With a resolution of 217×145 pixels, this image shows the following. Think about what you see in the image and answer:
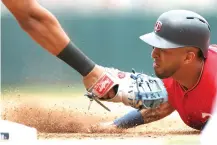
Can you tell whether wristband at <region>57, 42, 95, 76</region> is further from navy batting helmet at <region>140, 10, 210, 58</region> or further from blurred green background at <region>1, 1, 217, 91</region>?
blurred green background at <region>1, 1, 217, 91</region>

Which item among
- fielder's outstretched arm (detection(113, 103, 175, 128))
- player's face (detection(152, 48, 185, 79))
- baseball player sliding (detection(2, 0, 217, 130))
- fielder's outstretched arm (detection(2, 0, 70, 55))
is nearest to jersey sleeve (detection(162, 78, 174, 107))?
baseball player sliding (detection(2, 0, 217, 130))

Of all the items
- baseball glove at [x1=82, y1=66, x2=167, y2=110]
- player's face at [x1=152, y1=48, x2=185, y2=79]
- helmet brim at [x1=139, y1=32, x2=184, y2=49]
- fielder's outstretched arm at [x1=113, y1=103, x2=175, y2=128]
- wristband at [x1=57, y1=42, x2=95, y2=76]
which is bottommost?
fielder's outstretched arm at [x1=113, y1=103, x2=175, y2=128]

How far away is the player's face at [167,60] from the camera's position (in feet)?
8.91

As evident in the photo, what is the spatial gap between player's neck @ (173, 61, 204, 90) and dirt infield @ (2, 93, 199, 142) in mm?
401

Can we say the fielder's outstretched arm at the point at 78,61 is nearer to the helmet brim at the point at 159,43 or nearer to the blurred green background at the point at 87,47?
the helmet brim at the point at 159,43

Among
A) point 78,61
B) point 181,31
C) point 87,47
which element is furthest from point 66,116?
point 181,31

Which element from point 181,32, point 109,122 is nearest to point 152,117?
point 109,122

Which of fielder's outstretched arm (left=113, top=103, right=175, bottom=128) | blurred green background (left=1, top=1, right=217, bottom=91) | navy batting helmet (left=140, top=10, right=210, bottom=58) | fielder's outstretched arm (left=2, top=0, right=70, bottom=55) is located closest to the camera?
navy batting helmet (left=140, top=10, right=210, bottom=58)

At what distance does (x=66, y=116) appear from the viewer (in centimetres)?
349

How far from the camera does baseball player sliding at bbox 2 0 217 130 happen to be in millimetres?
2688

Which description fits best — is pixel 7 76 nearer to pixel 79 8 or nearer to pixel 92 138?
pixel 79 8

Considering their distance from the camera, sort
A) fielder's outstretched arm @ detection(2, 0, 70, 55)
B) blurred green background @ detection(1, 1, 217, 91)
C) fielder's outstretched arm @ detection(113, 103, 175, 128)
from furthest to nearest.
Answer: blurred green background @ detection(1, 1, 217, 91)
fielder's outstretched arm @ detection(113, 103, 175, 128)
fielder's outstretched arm @ detection(2, 0, 70, 55)

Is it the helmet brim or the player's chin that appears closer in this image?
the helmet brim

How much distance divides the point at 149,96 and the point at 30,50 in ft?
2.99
